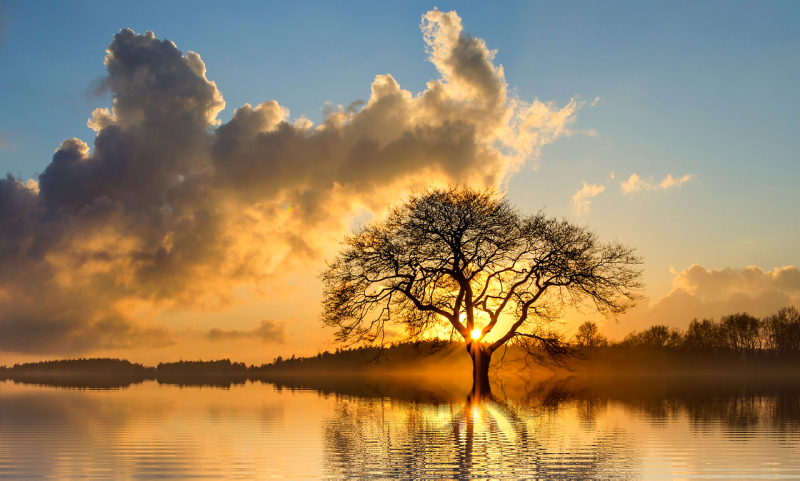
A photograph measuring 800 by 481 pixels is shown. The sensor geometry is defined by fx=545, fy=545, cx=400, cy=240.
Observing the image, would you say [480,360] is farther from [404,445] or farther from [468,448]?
[468,448]

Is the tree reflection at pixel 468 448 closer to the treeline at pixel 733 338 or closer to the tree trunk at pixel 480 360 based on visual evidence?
the tree trunk at pixel 480 360

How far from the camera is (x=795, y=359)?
10388 cm

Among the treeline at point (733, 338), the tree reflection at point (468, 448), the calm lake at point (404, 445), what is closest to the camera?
the tree reflection at point (468, 448)

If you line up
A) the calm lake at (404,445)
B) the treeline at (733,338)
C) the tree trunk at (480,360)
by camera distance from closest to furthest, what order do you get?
the calm lake at (404,445)
the tree trunk at (480,360)
the treeline at (733,338)

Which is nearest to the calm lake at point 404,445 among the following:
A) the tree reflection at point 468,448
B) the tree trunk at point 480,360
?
the tree reflection at point 468,448

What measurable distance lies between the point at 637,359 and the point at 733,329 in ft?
66.1

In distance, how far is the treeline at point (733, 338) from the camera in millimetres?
105125

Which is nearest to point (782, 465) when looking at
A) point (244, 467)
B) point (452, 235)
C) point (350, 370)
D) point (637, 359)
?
point (244, 467)

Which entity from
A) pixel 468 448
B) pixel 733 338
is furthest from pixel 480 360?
pixel 733 338

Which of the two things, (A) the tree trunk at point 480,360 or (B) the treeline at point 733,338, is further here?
(B) the treeline at point 733,338

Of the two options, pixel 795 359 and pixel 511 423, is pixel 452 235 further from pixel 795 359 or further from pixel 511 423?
pixel 795 359

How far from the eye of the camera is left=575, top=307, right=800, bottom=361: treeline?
4139 inches

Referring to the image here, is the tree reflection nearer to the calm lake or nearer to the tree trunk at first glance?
the calm lake

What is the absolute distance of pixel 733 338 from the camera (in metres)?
108
